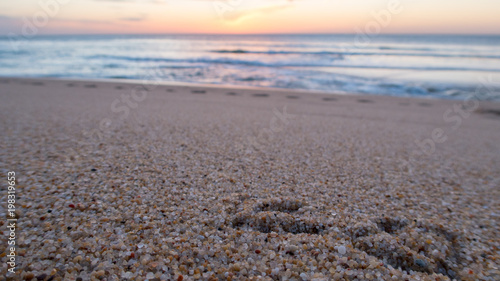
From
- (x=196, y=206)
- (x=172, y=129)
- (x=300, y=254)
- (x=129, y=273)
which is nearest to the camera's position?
(x=129, y=273)

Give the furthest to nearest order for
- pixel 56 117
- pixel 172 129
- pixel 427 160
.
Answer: pixel 56 117, pixel 172 129, pixel 427 160

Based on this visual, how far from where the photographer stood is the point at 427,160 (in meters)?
3.76

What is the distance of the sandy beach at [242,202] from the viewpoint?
1.67 meters

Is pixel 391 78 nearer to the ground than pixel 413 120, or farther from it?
farther from it

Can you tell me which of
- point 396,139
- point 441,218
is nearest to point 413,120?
point 396,139

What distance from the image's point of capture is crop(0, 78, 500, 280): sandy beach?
1673 millimetres

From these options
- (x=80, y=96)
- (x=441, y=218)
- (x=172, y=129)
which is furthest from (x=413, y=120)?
(x=80, y=96)

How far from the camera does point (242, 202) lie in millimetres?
2352

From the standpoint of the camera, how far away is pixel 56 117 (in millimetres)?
4914

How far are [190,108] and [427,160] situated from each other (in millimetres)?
4766

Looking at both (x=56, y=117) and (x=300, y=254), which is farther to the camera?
(x=56, y=117)

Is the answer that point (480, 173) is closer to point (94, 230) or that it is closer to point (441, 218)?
point (441, 218)

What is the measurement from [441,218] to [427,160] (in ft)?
5.57

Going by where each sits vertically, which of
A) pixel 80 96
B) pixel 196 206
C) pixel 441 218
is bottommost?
pixel 441 218
